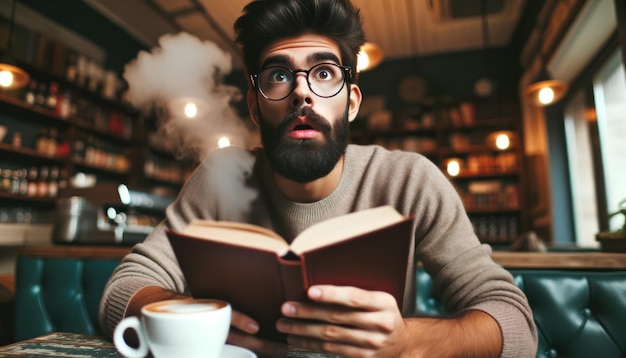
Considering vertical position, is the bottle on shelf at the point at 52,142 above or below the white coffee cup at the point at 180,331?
above

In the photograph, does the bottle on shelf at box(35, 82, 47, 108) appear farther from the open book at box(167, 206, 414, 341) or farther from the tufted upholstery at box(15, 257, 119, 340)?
the open book at box(167, 206, 414, 341)

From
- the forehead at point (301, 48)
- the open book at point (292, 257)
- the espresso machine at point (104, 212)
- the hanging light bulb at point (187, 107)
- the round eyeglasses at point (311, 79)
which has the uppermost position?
the forehead at point (301, 48)

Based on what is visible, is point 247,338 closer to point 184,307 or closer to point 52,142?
point 184,307

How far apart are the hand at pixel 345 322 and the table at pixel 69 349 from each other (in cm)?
14

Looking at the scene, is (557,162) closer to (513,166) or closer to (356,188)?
(513,166)

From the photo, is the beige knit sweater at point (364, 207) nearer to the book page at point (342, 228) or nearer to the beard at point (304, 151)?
the beard at point (304, 151)

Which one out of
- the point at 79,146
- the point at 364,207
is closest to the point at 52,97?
the point at 79,146

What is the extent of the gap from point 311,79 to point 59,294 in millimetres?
1177

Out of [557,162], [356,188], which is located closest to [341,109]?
[356,188]

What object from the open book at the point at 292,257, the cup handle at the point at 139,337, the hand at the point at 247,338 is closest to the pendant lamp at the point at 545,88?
the open book at the point at 292,257

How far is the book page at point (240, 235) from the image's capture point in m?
0.50

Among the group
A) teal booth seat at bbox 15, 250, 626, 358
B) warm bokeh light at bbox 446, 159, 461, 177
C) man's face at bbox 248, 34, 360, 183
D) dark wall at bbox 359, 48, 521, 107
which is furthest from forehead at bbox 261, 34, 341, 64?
dark wall at bbox 359, 48, 521, 107

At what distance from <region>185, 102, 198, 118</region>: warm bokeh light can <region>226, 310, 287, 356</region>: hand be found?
71 cm

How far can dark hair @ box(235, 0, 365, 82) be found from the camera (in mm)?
920
